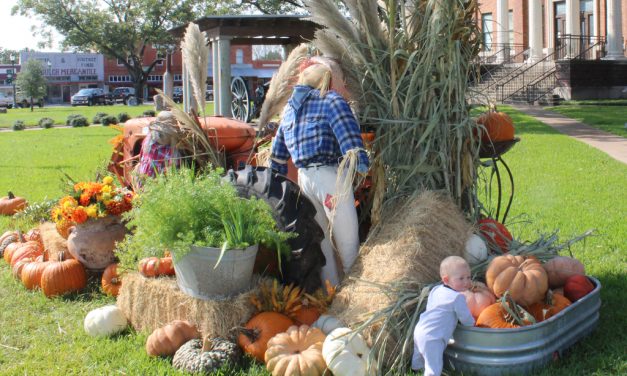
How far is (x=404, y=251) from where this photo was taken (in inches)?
168

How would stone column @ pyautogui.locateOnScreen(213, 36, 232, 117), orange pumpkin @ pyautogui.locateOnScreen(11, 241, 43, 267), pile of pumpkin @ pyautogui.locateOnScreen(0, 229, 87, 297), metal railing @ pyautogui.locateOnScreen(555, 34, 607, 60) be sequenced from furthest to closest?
A: metal railing @ pyautogui.locateOnScreen(555, 34, 607, 60) < stone column @ pyautogui.locateOnScreen(213, 36, 232, 117) < orange pumpkin @ pyautogui.locateOnScreen(11, 241, 43, 267) < pile of pumpkin @ pyautogui.locateOnScreen(0, 229, 87, 297)

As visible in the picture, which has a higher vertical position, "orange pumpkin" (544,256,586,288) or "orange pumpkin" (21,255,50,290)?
"orange pumpkin" (544,256,586,288)

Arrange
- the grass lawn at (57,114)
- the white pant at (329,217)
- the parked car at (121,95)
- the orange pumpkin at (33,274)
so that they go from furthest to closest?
the parked car at (121,95) → the grass lawn at (57,114) → the orange pumpkin at (33,274) → the white pant at (329,217)

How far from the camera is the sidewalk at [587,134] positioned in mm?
13820

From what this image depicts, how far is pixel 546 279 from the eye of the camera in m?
4.11

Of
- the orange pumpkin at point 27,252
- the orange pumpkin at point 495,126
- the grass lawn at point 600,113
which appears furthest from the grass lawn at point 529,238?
the grass lawn at point 600,113

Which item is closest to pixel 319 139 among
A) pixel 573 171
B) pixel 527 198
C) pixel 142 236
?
pixel 142 236

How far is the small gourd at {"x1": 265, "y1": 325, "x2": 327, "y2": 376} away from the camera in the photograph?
3.81 m

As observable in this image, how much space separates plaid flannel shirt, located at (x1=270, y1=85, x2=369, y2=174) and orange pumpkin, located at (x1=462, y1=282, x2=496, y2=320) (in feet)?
3.36

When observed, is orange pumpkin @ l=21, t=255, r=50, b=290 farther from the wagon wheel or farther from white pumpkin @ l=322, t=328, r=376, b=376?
the wagon wheel

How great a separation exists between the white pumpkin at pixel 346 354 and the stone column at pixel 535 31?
102 ft

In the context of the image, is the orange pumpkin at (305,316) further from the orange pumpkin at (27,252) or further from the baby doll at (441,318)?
the orange pumpkin at (27,252)

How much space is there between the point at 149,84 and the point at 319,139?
253ft

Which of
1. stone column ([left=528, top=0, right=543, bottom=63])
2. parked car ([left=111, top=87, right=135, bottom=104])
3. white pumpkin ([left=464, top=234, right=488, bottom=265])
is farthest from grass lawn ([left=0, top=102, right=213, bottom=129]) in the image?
white pumpkin ([left=464, top=234, right=488, bottom=265])
